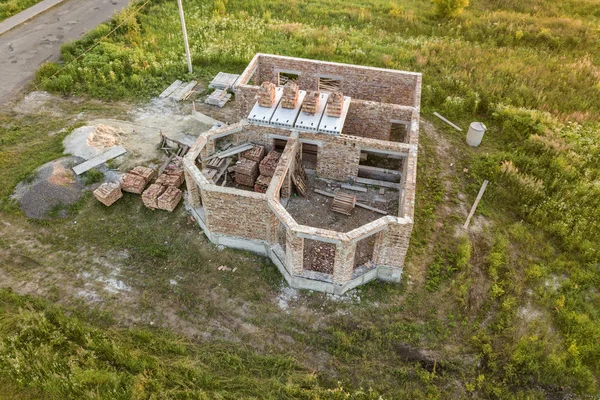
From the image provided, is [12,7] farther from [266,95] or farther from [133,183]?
[266,95]

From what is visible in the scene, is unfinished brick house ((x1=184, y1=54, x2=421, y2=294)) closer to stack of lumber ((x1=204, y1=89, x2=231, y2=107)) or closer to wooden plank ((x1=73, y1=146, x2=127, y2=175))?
stack of lumber ((x1=204, y1=89, x2=231, y2=107))

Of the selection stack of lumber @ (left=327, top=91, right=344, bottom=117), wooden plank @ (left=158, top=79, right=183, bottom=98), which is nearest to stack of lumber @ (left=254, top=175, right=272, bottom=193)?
stack of lumber @ (left=327, top=91, right=344, bottom=117)

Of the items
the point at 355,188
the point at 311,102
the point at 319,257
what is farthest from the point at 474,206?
the point at 311,102

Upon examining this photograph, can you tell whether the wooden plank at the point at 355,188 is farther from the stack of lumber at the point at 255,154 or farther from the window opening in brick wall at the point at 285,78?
the window opening in brick wall at the point at 285,78

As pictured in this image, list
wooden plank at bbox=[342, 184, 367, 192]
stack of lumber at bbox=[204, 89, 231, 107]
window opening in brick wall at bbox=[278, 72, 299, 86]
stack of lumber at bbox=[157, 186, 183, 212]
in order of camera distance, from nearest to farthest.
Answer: stack of lumber at bbox=[157, 186, 183, 212]
wooden plank at bbox=[342, 184, 367, 192]
stack of lumber at bbox=[204, 89, 231, 107]
window opening in brick wall at bbox=[278, 72, 299, 86]

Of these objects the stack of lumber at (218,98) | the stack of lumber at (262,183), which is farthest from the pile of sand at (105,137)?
the stack of lumber at (262,183)
